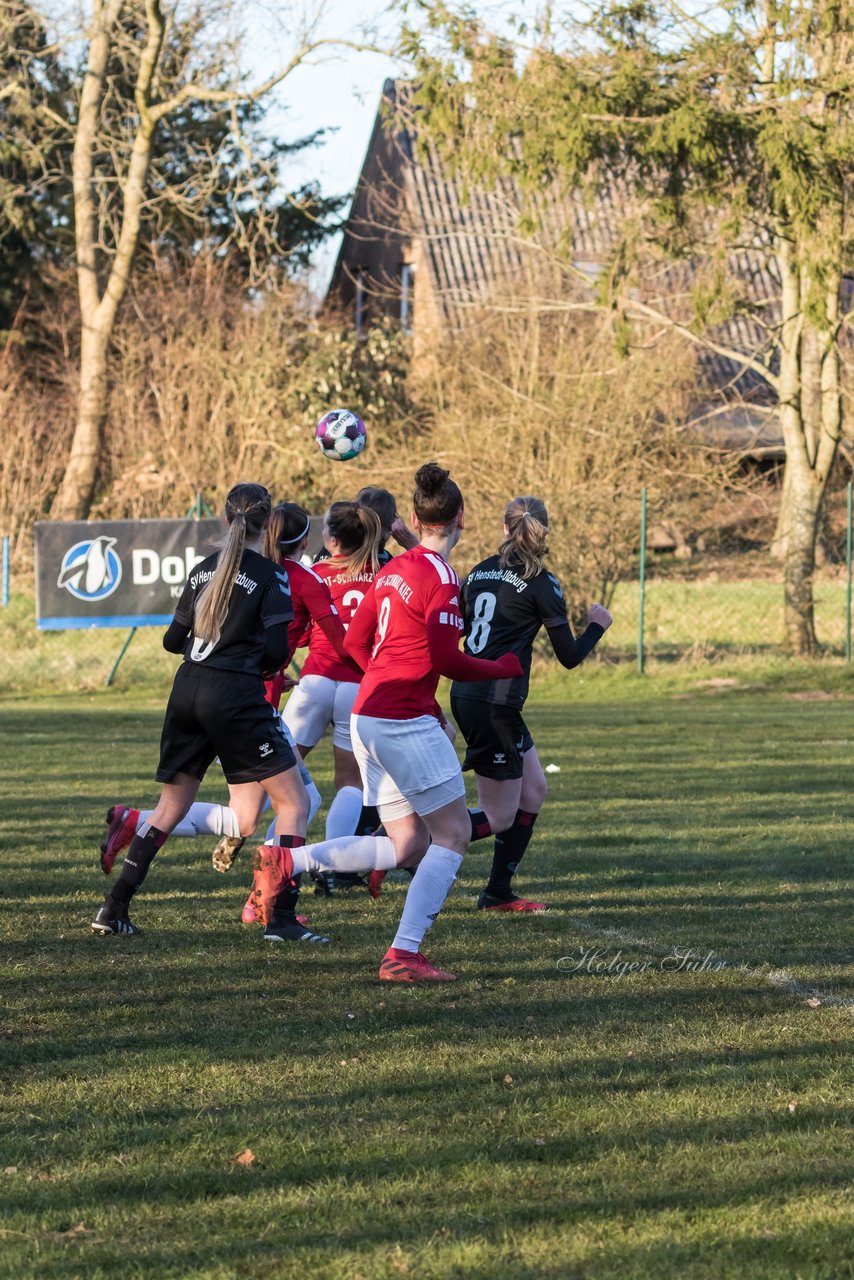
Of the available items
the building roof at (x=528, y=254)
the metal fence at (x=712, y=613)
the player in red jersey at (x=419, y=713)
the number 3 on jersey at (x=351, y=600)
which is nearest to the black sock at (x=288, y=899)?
the player in red jersey at (x=419, y=713)

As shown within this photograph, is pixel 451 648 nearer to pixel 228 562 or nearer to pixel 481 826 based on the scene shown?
pixel 228 562

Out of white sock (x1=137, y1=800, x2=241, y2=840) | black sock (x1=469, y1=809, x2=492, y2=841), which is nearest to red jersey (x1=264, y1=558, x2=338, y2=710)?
white sock (x1=137, y1=800, x2=241, y2=840)

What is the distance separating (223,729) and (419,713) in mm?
842

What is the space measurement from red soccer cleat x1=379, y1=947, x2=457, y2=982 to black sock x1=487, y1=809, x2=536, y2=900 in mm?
1357

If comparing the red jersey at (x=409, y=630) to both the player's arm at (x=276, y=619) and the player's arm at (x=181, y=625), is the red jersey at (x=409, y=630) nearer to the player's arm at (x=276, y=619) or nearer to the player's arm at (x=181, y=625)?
the player's arm at (x=276, y=619)

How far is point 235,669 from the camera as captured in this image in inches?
246

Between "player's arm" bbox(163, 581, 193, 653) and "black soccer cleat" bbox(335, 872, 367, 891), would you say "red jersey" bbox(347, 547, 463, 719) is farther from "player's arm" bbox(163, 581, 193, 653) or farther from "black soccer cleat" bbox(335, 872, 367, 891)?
"black soccer cleat" bbox(335, 872, 367, 891)

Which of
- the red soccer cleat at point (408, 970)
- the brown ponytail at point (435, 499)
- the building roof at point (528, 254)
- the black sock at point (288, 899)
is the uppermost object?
the building roof at point (528, 254)

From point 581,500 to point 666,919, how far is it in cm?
1339

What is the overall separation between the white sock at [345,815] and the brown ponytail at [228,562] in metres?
1.56

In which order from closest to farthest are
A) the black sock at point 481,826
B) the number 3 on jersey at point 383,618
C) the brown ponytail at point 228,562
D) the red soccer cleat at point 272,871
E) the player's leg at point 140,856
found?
the number 3 on jersey at point 383,618, the brown ponytail at point 228,562, the red soccer cleat at point 272,871, the player's leg at point 140,856, the black sock at point 481,826

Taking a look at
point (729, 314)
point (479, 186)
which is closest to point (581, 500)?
point (729, 314)

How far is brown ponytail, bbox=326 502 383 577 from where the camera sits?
737cm

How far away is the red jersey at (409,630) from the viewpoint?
5.81 meters
